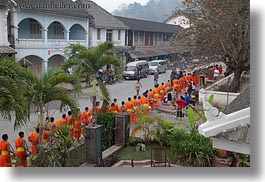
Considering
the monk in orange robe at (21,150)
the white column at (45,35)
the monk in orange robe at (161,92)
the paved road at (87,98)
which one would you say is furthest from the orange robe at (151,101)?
the monk in orange robe at (21,150)

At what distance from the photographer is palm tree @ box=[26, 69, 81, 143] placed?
629cm

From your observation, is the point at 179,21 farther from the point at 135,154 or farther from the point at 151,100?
the point at 135,154

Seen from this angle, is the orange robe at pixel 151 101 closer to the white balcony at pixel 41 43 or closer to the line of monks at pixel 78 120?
the line of monks at pixel 78 120

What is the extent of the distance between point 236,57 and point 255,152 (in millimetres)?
7174

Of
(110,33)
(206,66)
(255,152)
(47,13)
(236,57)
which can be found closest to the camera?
(255,152)

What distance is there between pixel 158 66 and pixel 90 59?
5311 millimetres

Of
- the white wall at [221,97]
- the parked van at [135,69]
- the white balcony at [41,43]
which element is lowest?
the white wall at [221,97]

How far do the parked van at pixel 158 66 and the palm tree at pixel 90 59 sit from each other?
399 cm

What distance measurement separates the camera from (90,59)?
7.96 meters

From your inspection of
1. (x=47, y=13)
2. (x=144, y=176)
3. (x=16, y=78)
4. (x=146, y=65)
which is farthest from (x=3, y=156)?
(x=146, y=65)

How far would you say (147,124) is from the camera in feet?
26.7

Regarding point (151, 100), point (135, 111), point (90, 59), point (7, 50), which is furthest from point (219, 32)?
point (7, 50)

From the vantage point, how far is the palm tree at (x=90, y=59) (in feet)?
26.0

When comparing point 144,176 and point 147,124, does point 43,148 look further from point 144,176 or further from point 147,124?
point 147,124
